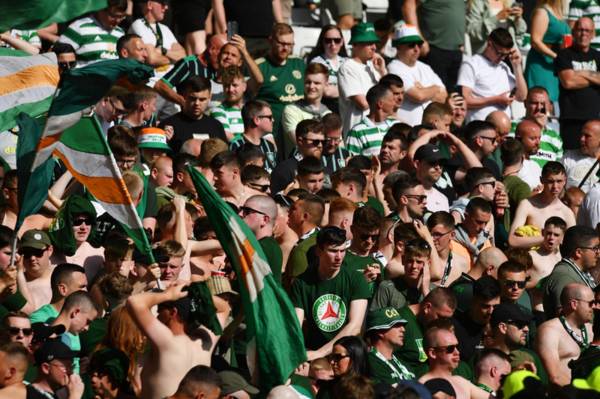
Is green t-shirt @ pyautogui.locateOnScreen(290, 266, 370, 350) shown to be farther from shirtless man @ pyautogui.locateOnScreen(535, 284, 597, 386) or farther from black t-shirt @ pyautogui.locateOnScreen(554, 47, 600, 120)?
black t-shirt @ pyautogui.locateOnScreen(554, 47, 600, 120)

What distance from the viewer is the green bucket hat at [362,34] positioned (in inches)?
699

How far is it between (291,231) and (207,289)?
2298 mm

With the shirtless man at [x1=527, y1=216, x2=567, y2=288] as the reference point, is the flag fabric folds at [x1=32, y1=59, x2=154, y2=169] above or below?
above

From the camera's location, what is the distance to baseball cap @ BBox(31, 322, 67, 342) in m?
11.6

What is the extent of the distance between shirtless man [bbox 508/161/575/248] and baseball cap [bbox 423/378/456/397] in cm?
413

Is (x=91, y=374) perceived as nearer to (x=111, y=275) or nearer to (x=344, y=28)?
(x=111, y=275)

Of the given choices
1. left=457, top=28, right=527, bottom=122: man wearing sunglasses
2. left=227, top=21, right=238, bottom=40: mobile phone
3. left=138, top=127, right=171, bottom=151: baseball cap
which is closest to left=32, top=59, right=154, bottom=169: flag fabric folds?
left=138, top=127, right=171, bottom=151: baseball cap

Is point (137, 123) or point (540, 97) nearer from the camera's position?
point (137, 123)

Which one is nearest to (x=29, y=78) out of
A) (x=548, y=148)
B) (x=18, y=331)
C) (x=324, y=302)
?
(x=18, y=331)

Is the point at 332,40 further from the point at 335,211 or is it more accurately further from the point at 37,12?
the point at 37,12

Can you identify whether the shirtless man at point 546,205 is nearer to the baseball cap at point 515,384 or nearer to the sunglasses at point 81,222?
the sunglasses at point 81,222

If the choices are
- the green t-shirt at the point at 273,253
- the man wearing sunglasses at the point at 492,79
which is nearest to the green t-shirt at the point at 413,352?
the green t-shirt at the point at 273,253

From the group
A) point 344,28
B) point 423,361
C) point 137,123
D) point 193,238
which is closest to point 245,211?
point 193,238

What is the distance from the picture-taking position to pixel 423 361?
1274 centimetres
